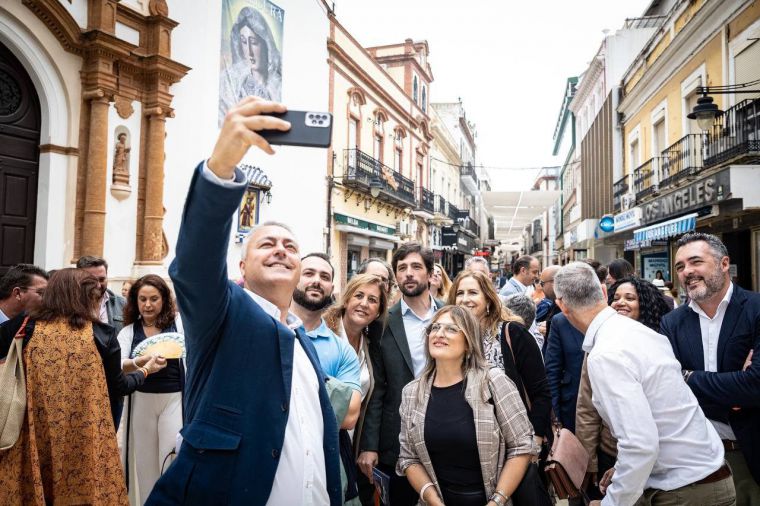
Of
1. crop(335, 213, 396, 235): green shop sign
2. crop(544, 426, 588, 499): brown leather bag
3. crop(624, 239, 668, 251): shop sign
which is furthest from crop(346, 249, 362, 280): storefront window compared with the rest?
crop(544, 426, 588, 499): brown leather bag

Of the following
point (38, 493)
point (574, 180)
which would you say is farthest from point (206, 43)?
point (574, 180)

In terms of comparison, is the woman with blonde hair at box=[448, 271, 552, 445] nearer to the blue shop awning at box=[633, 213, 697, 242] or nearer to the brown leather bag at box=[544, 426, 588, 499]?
the brown leather bag at box=[544, 426, 588, 499]

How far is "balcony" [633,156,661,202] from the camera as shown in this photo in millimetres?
13516

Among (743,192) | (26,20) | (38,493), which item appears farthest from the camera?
(743,192)

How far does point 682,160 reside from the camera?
11852 millimetres

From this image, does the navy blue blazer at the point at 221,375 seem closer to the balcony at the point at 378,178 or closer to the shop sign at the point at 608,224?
the balcony at the point at 378,178

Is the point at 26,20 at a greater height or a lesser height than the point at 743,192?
greater

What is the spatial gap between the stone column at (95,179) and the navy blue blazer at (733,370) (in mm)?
8321

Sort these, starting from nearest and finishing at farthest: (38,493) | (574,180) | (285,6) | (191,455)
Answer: (191,455)
(38,493)
(285,6)
(574,180)

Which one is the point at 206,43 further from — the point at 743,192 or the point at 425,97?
the point at 425,97

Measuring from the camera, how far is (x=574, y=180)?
2884 centimetres

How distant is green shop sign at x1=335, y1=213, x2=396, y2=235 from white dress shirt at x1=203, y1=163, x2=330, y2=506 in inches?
567

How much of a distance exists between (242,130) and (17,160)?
8.44 meters

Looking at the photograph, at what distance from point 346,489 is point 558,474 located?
3.66 feet
